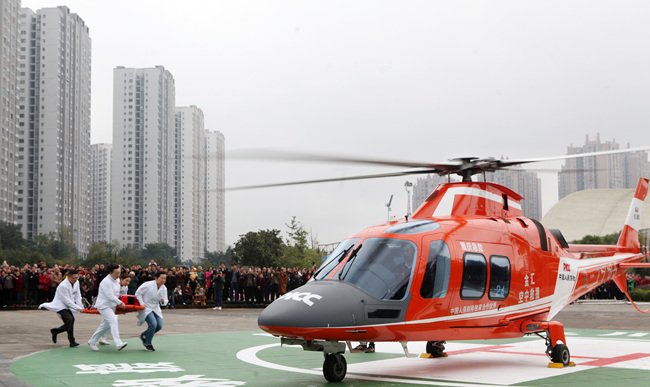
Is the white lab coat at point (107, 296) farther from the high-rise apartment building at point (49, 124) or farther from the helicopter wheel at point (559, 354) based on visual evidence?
the high-rise apartment building at point (49, 124)

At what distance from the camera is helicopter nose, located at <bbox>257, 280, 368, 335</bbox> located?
832 centimetres

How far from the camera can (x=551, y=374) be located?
10.2 meters

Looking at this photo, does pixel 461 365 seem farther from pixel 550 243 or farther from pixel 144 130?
pixel 144 130

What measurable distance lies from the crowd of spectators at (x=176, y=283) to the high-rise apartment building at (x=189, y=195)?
62.9 meters

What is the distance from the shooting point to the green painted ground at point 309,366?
951 centimetres

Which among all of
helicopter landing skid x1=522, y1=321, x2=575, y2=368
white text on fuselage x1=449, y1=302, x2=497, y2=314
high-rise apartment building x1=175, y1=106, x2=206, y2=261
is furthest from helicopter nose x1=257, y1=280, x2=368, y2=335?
high-rise apartment building x1=175, y1=106, x2=206, y2=261

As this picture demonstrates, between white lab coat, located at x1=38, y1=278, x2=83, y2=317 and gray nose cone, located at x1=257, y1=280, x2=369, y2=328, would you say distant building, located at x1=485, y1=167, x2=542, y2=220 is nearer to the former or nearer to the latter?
white lab coat, located at x1=38, y1=278, x2=83, y2=317

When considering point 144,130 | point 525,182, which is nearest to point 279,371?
point 525,182

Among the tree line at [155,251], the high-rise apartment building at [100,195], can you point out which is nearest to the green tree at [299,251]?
the tree line at [155,251]

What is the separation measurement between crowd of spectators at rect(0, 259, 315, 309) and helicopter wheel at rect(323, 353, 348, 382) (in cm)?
1883

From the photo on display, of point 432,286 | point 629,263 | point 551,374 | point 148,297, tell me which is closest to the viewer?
point 432,286

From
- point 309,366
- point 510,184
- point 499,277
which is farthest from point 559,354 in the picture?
point 510,184

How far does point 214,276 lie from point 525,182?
118 feet

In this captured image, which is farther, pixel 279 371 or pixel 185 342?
pixel 185 342
